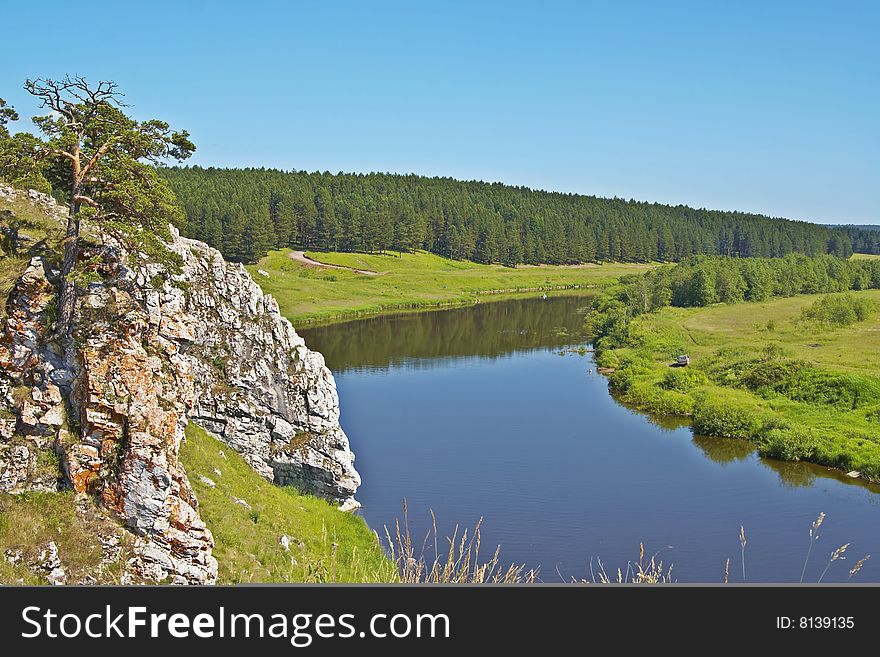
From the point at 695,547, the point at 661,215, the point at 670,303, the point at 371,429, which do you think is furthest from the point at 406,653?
the point at 661,215

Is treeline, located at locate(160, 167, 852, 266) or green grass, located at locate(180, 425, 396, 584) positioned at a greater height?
treeline, located at locate(160, 167, 852, 266)

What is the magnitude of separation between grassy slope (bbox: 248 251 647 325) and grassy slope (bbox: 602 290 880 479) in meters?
31.9

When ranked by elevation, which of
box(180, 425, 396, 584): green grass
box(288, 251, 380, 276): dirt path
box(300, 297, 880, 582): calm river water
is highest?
box(288, 251, 380, 276): dirt path

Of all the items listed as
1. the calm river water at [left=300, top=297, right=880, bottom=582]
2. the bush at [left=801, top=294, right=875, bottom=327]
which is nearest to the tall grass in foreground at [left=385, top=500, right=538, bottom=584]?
the calm river water at [left=300, top=297, right=880, bottom=582]

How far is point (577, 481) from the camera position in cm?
3391

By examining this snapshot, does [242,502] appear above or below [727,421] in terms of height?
below

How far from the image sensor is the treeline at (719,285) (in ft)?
267

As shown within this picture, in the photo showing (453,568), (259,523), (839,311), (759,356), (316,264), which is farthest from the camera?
(316,264)

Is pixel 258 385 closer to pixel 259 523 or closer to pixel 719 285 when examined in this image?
pixel 259 523

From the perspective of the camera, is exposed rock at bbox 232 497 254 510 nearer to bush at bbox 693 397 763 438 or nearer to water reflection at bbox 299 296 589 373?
bush at bbox 693 397 763 438

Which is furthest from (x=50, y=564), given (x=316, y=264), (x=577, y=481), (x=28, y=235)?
(x=316, y=264)

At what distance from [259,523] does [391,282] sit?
3452 inches

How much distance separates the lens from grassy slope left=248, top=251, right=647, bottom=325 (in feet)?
287

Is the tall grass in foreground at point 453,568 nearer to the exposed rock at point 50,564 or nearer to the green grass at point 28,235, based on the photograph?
the exposed rock at point 50,564
